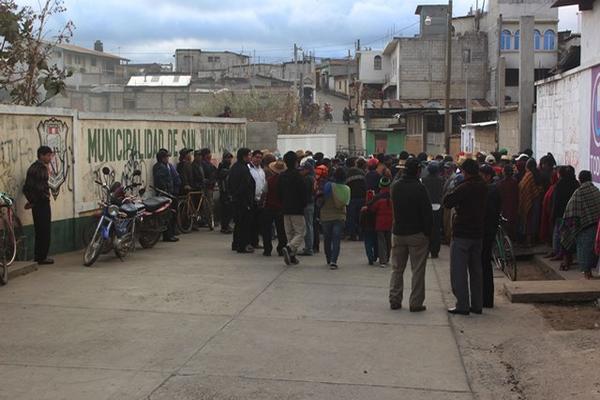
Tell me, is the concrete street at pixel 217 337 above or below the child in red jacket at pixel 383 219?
below

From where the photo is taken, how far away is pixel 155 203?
14.2m

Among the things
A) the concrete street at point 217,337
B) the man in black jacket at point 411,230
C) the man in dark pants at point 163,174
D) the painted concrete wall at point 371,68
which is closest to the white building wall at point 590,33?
the man in black jacket at point 411,230

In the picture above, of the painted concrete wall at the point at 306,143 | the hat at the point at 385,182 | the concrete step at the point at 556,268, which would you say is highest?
the painted concrete wall at the point at 306,143

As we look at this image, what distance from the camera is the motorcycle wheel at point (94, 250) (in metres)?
12.0

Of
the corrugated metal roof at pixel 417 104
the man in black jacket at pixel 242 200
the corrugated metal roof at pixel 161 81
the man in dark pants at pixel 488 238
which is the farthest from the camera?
the corrugated metal roof at pixel 161 81

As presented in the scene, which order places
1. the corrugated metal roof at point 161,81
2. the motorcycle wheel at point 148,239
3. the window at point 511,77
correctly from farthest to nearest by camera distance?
the corrugated metal roof at point 161,81
the window at point 511,77
the motorcycle wheel at point 148,239

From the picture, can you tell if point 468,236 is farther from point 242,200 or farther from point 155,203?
point 155,203

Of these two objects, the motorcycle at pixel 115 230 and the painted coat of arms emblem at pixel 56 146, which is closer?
the motorcycle at pixel 115 230

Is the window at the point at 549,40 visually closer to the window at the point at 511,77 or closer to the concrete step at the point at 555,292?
the window at the point at 511,77

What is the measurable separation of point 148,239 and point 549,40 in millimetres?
57883

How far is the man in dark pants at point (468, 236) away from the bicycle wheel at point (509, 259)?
273cm

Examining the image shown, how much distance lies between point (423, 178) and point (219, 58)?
91.9m

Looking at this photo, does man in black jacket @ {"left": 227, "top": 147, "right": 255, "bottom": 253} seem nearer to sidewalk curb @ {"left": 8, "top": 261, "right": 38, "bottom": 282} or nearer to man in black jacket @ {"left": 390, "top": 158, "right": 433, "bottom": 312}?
sidewalk curb @ {"left": 8, "top": 261, "right": 38, "bottom": 282}

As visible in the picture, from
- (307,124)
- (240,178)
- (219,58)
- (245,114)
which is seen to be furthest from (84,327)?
(219,58)
